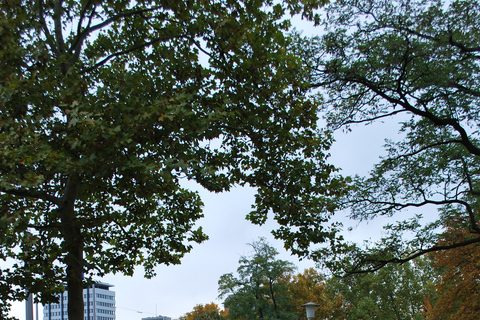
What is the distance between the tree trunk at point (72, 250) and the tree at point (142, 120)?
0.03 meters

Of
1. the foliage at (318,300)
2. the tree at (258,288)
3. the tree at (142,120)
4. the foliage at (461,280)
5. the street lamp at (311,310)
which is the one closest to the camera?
the tree at (142,120)

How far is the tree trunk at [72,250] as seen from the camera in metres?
10.5

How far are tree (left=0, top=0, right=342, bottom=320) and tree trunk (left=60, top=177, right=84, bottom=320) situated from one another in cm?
3

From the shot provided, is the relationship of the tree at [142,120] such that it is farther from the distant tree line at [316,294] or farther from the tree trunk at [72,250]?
the distant tree line at [316,294]

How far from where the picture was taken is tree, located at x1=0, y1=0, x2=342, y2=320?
8.73 m

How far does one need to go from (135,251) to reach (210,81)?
5.77 m

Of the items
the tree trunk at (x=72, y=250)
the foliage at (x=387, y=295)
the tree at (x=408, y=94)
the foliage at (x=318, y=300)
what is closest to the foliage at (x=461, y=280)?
the tree at (x=408, y=94)

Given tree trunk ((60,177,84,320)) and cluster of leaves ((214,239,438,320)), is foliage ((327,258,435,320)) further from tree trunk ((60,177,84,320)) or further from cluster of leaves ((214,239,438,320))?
tree trunk ((60,177,84,320))

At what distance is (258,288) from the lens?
37.8 meters

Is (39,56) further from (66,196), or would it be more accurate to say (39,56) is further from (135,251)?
(135,251)

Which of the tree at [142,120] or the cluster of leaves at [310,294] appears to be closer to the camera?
the tree at [142,120]

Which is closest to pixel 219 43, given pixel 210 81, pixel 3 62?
pixel 210 81

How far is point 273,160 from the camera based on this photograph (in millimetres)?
11328

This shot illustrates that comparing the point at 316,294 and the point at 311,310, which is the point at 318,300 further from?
the point at 311,310
